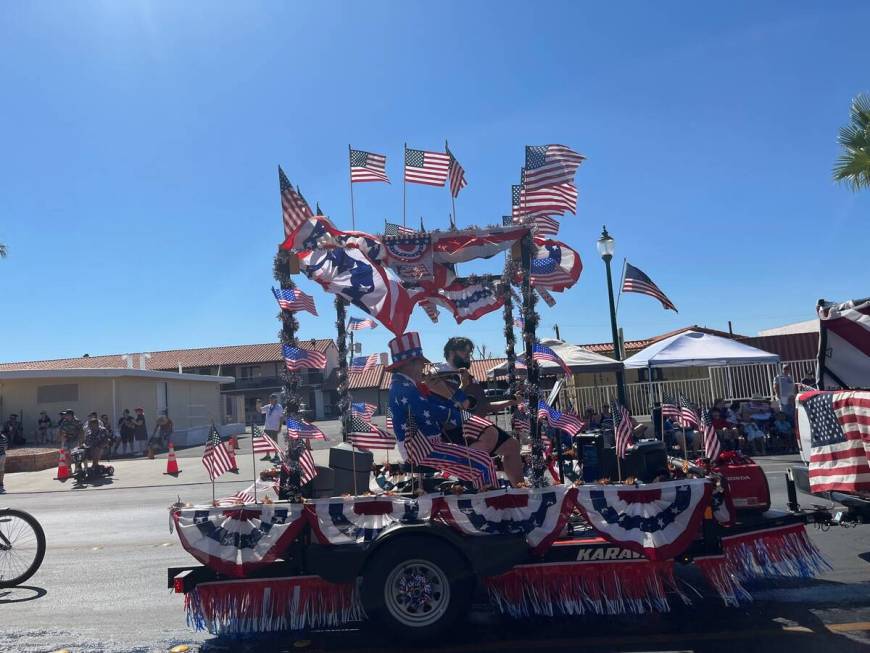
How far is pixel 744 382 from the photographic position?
60.3 feet

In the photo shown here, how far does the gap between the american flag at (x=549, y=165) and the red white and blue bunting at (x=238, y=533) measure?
11.1ft

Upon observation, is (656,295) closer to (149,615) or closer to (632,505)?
(632,505)

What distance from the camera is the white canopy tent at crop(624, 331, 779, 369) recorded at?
541 inches

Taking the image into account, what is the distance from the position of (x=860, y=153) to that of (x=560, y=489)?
12.3 metres

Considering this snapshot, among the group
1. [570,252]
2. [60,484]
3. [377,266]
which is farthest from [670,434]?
[60,484]

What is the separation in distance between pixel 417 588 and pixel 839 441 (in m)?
3.34

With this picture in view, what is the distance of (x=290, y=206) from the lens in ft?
18.2

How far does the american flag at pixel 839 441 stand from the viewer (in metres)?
4.86

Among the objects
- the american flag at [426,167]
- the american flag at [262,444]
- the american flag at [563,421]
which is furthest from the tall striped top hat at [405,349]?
the american flag at [426,167]

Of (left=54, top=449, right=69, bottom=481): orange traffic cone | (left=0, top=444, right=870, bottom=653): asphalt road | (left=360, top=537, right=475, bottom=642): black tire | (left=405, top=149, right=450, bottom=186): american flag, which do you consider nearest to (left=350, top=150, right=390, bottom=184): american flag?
(left=405, top=149, right=450, bottom=186): american flag

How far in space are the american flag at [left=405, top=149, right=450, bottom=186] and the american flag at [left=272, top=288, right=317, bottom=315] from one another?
1.96 m

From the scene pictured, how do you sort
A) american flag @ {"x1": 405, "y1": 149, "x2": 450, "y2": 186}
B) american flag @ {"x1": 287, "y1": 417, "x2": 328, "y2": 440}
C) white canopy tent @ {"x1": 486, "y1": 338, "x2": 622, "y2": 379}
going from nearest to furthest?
american flag @ {"x1": 287, "y1": 417, "x2": 328, "y2": 440} → american flag @ {"x1": 405, "y1": 149, "x2": 450, "y2": 186} → white canopy tent @ {"x1": 486, "y1": 338, "x2": 622, "y2": 379}

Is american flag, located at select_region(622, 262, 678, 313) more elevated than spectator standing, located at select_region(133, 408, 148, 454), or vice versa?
american flag, located at select_region(622, 262, 678, 313)

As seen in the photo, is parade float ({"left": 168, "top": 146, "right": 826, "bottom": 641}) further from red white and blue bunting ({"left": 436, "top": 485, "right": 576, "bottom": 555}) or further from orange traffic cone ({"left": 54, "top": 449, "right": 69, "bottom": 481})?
orange traffic cone ({"left": 54, "top": 449, "right": 69, "bottom": 481})
